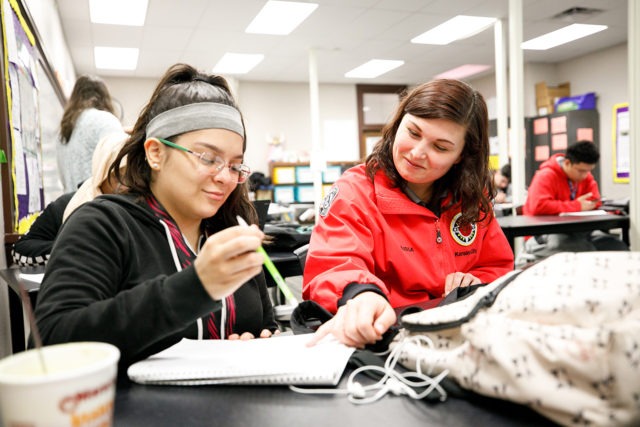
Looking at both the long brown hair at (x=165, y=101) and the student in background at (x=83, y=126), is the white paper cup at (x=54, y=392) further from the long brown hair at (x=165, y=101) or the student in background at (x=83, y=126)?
the student in background at (x=83, y=126)

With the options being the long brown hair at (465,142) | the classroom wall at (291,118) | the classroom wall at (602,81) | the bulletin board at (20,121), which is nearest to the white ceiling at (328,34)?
the classroom wall at (602,81)

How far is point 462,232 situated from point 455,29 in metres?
5.61

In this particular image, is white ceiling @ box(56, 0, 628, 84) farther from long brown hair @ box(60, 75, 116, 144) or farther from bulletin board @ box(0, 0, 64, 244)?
bulletin board @ box(0, 0, 64, 244)

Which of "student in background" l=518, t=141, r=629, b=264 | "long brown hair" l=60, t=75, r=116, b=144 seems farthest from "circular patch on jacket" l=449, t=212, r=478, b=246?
"student in background" l=518, t=141, r=629, b=264

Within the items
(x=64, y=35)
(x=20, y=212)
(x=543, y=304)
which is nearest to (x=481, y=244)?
(x=543, y=304)

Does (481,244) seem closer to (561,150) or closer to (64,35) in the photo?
(64,35)

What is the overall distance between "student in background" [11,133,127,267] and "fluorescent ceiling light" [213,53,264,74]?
221 inches

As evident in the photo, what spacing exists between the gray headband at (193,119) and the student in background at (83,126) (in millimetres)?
1716

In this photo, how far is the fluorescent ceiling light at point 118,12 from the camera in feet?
16.6

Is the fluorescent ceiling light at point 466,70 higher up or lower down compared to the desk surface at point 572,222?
higher up

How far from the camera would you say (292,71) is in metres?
8.41

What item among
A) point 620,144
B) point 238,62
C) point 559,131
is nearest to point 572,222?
point 559,131

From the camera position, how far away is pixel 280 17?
563cm

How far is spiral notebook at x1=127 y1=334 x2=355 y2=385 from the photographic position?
2.30 feet
